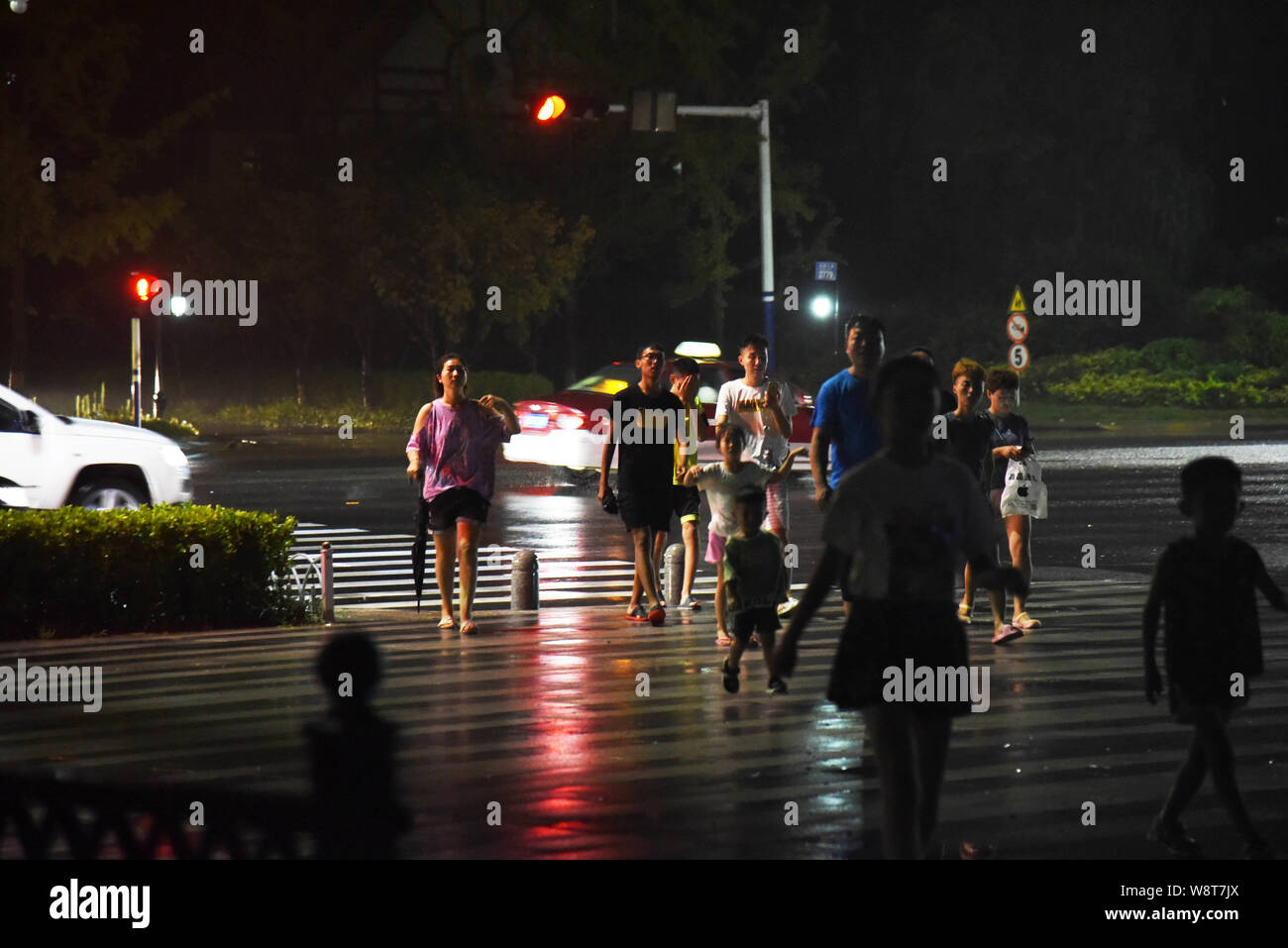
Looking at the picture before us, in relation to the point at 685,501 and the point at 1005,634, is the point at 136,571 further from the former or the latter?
the point at 1005,634

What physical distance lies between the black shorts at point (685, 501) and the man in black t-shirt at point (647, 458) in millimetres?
80

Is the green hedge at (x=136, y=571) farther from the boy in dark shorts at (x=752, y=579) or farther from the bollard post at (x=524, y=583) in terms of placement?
the boy in dark shorts at (x=752, y=579)

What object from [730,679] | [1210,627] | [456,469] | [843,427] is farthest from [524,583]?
[1210,627]

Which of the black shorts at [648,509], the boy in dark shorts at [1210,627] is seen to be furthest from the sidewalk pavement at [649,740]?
the black shorts at [648,509]

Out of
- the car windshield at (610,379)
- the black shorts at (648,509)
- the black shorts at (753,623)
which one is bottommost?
the black shorts at (753,623)

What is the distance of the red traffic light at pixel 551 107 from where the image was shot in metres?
23.8

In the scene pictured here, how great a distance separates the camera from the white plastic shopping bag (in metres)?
12.5

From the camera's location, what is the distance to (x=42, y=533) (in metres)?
12.6

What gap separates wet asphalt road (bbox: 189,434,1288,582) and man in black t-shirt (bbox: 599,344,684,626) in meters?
3.32

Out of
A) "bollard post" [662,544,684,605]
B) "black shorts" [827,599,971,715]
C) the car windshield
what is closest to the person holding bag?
"bollard post" [662,544,684,605]

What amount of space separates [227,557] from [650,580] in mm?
2872

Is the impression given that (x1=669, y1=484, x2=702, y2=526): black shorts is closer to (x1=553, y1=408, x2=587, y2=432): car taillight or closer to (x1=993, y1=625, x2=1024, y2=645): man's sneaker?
(x1=993, y1=625, x2=1024, y2=645): man's sneaker

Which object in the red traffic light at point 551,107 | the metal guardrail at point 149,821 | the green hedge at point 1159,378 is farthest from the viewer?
the green hedge at point 1159,378

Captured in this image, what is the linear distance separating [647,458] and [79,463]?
21.5 ft
